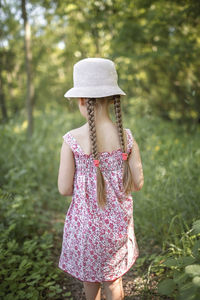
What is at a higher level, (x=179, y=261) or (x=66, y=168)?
(x=66, y=168)

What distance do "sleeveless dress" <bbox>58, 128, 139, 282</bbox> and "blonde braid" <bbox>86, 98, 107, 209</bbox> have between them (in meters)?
0.05

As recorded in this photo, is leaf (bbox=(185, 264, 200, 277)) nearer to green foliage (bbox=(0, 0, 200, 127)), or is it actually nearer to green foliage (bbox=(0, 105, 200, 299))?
green foliage (bbox=(0, 105, 200, 299))

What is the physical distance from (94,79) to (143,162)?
5.47 feet

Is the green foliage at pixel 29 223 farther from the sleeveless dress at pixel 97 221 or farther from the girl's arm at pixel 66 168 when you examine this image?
the girl's arm at pixel 66 168

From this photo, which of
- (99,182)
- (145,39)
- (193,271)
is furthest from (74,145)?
(145,39)

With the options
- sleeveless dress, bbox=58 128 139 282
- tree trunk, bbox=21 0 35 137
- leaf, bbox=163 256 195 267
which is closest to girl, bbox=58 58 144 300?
sleeveless dress, bbox=58 128 139 282

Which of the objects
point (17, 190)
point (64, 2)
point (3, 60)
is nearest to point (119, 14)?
point (64, 2)

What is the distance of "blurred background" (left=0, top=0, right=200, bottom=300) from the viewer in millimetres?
1871

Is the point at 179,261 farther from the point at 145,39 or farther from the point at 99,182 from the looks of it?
the point at 145,39

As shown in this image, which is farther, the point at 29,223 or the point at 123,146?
the point at 29,223

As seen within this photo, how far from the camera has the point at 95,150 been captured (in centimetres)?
139

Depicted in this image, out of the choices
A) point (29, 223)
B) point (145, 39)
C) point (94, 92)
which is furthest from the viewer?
point (145, 39)

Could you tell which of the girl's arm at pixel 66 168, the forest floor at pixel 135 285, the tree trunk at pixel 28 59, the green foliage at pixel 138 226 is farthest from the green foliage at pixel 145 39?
the forest floor at pixel 135 285

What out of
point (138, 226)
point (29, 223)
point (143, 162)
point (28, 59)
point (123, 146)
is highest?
point (28, 59)
